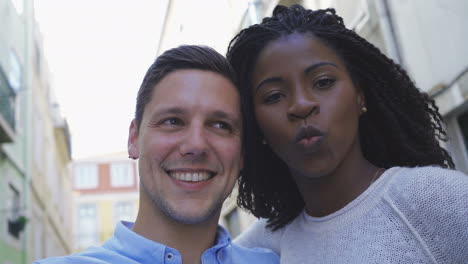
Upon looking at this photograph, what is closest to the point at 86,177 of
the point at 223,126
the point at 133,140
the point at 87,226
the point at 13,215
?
the point at 87,226

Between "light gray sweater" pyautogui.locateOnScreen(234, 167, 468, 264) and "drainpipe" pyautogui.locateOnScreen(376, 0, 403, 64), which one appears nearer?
"light gray sweater" pyautogui.locateOnScreen(234, 167, 468, 264)

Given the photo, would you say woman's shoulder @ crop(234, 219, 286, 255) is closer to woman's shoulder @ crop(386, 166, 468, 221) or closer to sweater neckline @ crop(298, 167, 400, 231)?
sweater neckline @ crop(298, 167, 400, 231)

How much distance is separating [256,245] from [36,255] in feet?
52.3

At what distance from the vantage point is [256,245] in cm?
306

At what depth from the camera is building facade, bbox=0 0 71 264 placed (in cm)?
1262

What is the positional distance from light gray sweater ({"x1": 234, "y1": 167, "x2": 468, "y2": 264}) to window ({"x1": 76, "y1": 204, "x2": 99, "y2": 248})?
3885cm

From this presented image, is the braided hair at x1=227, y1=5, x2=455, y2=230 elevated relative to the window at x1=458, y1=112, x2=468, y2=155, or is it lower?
elevated

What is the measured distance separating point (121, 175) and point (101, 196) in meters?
2.36

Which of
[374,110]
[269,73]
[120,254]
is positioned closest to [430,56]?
[374,110]

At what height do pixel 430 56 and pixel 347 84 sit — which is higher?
pixel 347 84

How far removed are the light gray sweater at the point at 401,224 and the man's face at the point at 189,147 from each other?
0.54m

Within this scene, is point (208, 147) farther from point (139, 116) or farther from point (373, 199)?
point (373, 199)

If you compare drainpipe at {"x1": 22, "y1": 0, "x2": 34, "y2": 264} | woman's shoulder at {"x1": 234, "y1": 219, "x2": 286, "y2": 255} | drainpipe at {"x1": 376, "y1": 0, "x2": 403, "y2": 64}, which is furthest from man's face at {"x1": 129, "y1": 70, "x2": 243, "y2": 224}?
drainpipe at {"x1": 22, "y1": 0, "x2": 34, "y2": 264}

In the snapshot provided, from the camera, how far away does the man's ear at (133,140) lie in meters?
2.69
